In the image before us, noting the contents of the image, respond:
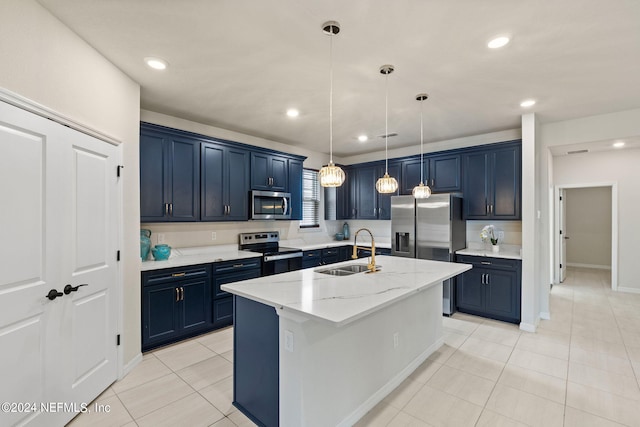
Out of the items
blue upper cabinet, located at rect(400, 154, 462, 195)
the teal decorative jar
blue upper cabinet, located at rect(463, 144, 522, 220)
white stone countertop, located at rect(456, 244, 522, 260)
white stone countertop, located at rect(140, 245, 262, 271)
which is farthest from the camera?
blue upper cabinet, located at rect(400, 154, 462, 195)

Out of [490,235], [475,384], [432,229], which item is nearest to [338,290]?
[475,384]

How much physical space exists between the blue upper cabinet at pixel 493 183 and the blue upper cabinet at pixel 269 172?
9.28 feet

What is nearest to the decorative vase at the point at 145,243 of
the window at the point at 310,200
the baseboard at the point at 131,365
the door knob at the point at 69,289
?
the baseboard at the point at 131,365

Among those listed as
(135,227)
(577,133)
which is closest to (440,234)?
(577,133)

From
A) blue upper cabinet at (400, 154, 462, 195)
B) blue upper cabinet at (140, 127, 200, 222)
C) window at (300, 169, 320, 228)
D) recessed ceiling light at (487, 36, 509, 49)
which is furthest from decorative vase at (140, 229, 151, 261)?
blue upper cabinet at (400, 154, 462, 195)

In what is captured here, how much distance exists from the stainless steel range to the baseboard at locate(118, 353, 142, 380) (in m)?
1.71

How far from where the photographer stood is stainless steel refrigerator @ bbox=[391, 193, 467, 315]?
431 cm

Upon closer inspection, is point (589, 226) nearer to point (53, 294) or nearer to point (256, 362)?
point (256, 362)

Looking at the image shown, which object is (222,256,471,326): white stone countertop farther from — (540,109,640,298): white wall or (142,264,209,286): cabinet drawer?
(540,109,640,298): white wall

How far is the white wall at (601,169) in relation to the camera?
3.63m

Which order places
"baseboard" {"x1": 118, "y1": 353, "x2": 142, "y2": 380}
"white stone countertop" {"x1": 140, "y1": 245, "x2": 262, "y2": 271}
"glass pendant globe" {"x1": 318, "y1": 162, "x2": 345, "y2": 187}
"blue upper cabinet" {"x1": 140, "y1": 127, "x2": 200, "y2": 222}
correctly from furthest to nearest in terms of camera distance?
"blue upper cabinet" {"x1": 140, "y1": 127, "x2": 200, "y2": 222}
"white stone countertop" {"x1": 140, "y1": 245, "x2": 262, "y2": 271}
"baseboard" {"x1": 118, "y1": 353, "x2": 142, "y2": 380}
"glass pendant globe" {"x1": 318, "y1": 162, "x2": 345, "y2": 187}

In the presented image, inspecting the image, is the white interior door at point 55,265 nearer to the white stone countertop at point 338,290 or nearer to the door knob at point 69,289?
the door knob at point 69,289

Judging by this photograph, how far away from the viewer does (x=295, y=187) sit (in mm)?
5059

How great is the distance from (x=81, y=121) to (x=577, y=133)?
5370 mm
